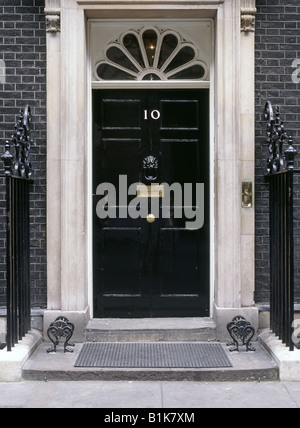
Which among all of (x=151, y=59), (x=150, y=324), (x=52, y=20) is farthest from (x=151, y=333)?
(x=52, y=20)

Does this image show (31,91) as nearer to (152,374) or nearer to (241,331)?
(152,374)

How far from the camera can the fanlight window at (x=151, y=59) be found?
22.9ft

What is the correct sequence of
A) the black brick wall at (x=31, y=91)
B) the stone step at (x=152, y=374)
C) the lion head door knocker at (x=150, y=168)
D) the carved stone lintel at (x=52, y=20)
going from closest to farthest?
the stone step at (x=152, y=374), the carved stone lintel at (x=52, y=20), the black brick wall at (x=31, y=91), the lion head door knocker at (x=150, y=168)

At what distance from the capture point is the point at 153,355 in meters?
5.97

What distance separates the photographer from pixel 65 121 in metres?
6.45

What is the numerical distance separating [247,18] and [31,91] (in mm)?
2511

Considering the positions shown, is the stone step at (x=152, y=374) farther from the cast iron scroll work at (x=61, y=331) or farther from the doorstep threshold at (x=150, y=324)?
the doorstep threshold at (x=150, y=324)

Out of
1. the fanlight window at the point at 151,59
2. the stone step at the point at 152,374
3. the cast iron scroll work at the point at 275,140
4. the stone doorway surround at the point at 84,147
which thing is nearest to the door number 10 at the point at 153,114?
the fanlight window at the point at 151,59

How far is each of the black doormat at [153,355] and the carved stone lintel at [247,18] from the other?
345cm

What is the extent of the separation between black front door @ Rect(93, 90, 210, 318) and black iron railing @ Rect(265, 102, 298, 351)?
3.00 feet

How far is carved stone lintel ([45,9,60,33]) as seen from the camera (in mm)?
6434

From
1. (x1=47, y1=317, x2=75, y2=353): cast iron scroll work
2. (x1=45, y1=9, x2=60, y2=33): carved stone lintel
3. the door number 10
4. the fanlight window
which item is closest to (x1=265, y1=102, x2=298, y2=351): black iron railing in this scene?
the fanlight window

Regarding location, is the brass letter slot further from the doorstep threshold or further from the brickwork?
the doorstep threshold

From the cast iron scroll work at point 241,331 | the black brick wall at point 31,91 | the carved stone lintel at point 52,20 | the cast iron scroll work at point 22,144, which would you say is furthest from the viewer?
the black brick wall at point 31,91
